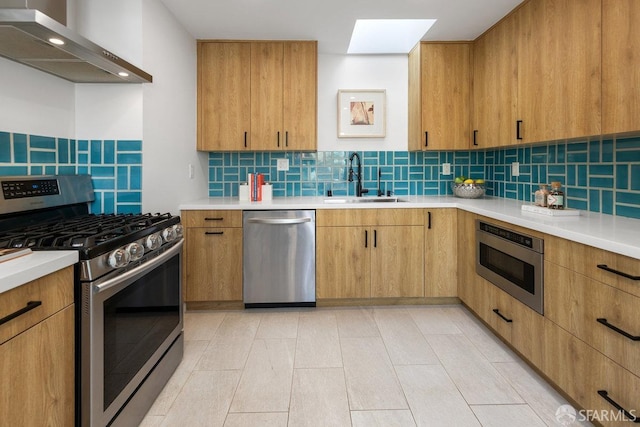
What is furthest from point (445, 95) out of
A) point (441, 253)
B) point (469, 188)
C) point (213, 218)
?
point (213, 218)

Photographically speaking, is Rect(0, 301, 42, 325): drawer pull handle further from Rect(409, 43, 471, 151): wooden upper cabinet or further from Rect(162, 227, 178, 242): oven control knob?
Rect(409, 43, 471, 151): wooden upper cabinet

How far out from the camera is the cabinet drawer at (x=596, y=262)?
154cm

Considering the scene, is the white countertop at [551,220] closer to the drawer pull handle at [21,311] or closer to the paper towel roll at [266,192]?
the paper towel roll at [266,192]

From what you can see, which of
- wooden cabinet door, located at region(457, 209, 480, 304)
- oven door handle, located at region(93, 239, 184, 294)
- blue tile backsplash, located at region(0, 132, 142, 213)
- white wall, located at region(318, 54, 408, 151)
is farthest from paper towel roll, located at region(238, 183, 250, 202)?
wooden cabinet door, located at region(457, 209, 480, 304)

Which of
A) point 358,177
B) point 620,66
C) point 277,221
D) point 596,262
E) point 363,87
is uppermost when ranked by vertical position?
point 363,87

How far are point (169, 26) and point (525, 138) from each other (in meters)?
2.70

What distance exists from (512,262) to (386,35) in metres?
2.33

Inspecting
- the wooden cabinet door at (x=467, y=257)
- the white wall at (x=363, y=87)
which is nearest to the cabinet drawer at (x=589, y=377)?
the wooden cabinet door at (x=467, y=257)

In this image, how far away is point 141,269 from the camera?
1.83 meters

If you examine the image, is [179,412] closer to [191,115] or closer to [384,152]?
[191,115]

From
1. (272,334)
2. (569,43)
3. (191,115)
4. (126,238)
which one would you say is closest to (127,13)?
(191,115)

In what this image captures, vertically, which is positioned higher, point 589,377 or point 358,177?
point 358,177

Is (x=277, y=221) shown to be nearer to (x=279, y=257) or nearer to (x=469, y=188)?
(x=279, y=257)

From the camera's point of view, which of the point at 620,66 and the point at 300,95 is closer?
the point at 620,66
